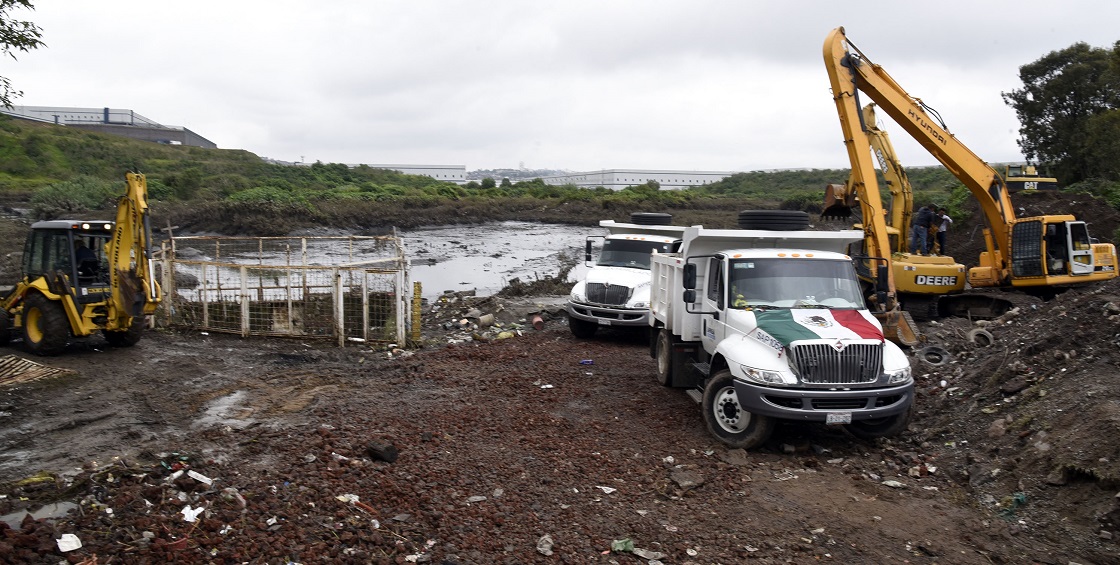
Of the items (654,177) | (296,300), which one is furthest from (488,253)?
(654,177)

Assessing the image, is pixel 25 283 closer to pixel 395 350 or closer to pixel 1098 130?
pixel 395 350

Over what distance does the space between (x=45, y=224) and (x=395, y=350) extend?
600 cm

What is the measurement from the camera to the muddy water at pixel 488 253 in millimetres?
26562

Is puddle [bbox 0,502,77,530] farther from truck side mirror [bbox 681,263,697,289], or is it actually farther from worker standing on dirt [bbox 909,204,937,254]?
worker standing on dirt [bbox 909,204,937,254]

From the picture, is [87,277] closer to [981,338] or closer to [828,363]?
[828,363]

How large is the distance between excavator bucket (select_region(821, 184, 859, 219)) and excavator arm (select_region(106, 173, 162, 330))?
1297 cm

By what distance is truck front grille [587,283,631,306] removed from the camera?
13844 millimetres

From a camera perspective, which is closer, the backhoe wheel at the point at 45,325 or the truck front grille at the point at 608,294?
the backhoe wheel at the point at 45,325

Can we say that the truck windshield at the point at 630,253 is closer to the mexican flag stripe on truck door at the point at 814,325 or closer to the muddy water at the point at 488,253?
the mexican flag stripe on truck door at the point at 814,325

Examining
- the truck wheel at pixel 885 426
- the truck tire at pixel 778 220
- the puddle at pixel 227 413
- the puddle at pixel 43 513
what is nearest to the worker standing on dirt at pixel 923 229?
the truck tire at pixel 778 220

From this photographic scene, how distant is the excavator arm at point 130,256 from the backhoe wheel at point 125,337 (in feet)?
0.83

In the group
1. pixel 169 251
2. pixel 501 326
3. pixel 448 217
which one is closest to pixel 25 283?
pixel 169 251

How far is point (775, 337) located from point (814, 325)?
458 mm

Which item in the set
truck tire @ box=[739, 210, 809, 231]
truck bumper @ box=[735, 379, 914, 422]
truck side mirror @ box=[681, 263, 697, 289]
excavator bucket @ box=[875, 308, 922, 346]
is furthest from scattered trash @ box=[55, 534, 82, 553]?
excavator bucket @ box=[875, 308, 922, 346]
